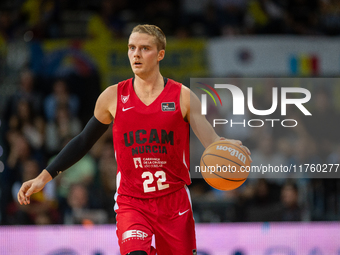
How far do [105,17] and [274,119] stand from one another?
179 inches

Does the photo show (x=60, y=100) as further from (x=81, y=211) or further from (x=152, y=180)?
(x=152, y=180)

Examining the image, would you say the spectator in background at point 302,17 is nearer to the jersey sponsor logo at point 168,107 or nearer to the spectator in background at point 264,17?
the spectator in background at point 264,17

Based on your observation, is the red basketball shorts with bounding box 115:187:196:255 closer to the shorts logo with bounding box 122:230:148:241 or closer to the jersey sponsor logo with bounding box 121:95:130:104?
the shorts logo with bounding box 122:230:148:241

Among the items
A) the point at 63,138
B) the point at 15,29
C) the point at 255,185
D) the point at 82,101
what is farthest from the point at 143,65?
the point at 15,29

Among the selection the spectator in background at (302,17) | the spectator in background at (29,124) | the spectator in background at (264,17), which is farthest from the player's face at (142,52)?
the spectator in background at (302,17)

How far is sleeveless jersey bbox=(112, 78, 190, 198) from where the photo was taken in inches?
144

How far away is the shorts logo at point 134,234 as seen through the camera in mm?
3451

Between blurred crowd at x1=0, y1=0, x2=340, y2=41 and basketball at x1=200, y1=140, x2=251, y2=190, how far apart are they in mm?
6534

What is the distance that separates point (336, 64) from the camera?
916 centimetres

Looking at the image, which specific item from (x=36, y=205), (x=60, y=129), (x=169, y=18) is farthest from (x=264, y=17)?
(x=36, y=205)

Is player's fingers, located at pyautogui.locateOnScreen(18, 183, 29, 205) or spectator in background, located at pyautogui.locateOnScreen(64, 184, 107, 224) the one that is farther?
spectator in background, located at pyautogui.locateOnScreen(64, 184, 107, 224)

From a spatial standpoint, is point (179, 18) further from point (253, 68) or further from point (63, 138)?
point (63, 138)

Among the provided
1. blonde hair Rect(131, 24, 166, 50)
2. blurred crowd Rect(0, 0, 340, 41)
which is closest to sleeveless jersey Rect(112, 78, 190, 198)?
blonde hair Rect(131, 24, 166, 50)

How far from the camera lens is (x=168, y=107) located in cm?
369
